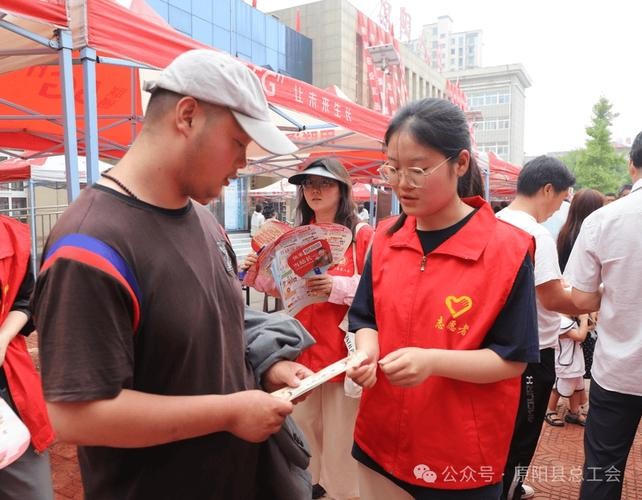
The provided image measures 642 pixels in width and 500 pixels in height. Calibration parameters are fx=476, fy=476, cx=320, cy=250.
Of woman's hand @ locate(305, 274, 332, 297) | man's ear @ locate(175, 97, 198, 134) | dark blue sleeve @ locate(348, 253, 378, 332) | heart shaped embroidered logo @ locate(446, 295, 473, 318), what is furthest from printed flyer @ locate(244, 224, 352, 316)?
man's ear @ locate(175, 97, 198, 134)

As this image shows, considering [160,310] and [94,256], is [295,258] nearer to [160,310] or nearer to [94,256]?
[160,310]

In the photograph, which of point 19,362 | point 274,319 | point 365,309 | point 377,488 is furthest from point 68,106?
point 377,488

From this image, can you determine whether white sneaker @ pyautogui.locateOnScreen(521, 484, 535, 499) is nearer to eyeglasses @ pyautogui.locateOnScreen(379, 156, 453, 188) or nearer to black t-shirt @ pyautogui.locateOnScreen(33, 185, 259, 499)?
black t-shirt @ pyautogui.locateOnScreen(33, 185, 259, 499)

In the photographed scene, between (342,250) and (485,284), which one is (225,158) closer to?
(485,284)

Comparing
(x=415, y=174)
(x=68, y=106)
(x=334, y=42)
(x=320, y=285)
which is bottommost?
(x=320, y=285)

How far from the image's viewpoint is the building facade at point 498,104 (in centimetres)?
6538

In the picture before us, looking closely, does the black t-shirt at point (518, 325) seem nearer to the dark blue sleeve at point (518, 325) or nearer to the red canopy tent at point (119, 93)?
the dark blue sleeve at point (518, 325)

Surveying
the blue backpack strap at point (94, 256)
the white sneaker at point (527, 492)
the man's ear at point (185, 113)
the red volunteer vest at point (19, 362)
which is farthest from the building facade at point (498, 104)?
the blue backpack strap at point (94, 256)

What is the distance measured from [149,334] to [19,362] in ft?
3.86

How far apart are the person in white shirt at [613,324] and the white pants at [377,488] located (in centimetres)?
113

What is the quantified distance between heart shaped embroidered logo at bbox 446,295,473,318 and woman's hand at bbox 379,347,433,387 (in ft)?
0.59

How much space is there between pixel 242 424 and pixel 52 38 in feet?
7.57

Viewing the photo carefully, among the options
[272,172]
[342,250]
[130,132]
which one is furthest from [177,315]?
[272,172]

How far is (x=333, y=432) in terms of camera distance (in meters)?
2.60
